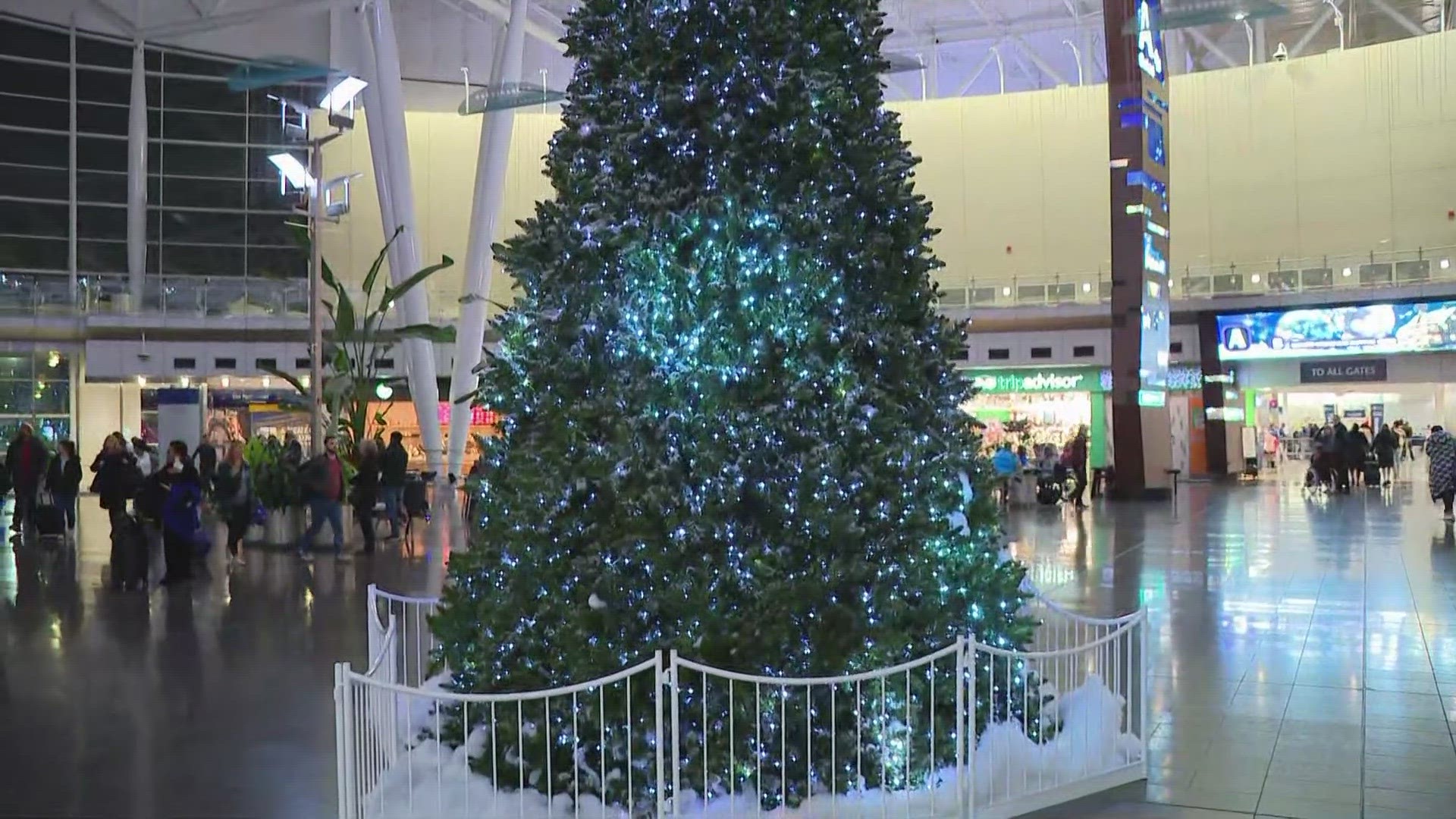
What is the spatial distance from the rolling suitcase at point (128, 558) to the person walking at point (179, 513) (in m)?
0.26

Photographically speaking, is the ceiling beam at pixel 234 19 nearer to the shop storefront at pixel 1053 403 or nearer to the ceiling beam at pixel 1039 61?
the shop storefront at pixel 1053 403

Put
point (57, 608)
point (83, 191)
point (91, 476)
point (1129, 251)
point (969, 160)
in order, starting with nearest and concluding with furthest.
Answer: point (57, 608) < point (1129, 251) < point (91, 476) < point (83, 191) < point (969, 160)

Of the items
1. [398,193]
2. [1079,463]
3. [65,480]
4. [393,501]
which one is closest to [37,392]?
[398,193]

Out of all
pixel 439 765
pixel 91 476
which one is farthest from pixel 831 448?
pixel 91 476

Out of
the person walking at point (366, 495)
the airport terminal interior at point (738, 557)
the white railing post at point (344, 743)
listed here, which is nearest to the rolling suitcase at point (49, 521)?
the airport terminal interior at point (738, 557)

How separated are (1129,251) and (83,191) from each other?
3304 centimetres

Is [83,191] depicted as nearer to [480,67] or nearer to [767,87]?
[480,67]

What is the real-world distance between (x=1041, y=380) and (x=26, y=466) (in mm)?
25252

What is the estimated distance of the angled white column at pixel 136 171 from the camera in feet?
127

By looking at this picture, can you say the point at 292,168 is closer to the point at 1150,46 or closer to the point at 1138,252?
the point at 1138,252

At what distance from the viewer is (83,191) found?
127 ft

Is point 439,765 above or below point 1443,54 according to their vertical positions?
below

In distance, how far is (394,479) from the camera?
17516mm

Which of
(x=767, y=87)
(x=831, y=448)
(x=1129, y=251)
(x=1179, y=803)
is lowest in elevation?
(x=1179, y=803)
